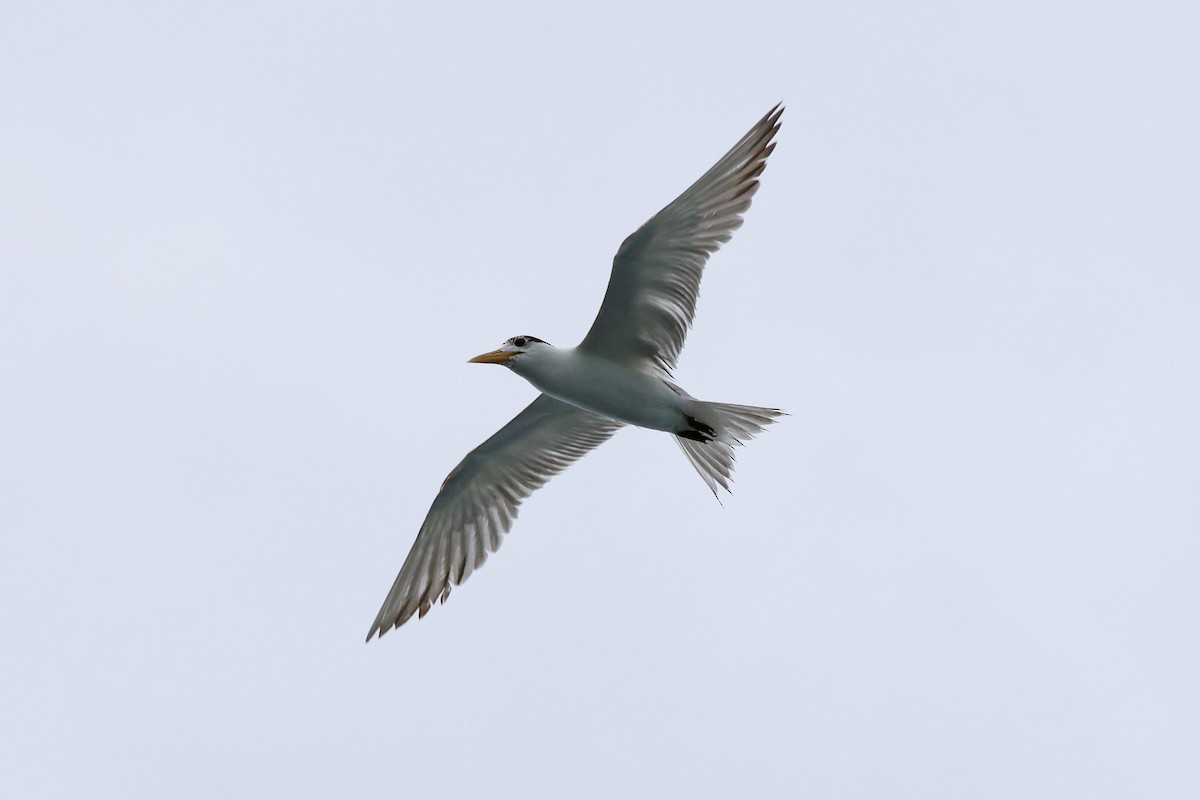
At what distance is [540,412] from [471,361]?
1.17 m

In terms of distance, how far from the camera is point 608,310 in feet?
37.3

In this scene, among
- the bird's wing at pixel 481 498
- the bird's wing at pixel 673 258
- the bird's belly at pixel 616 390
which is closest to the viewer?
the bird's wing at pixel 673 258

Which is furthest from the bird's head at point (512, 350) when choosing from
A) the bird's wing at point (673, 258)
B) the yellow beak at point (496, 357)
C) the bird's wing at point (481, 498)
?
the bird's wing at point (481, 498)

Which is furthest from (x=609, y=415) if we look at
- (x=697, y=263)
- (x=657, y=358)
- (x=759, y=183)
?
(x=759, y=183)

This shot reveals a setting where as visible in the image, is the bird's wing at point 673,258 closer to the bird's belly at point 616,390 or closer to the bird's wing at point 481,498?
the bird's belly at point 616,390

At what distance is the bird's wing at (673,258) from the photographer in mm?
11000

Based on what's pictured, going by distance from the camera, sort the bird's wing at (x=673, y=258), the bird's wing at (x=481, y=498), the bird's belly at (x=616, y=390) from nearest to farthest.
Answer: the bird's wing at (x=673, y=258) → the bird's belly at (x=616, y=390) → the bird's wing at (x=481, y=498)

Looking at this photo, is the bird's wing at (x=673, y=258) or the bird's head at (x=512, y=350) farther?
the bird's head at (x=512, y=350)

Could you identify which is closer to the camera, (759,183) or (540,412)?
(759,183)

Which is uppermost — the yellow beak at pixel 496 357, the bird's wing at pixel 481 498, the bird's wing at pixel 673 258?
the bird's wing at pixel 673 258

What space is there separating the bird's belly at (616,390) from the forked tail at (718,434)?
0.56 feet

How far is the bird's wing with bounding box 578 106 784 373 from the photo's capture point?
1100 cm

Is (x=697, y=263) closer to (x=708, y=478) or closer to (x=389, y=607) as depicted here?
(x=708, y=478)

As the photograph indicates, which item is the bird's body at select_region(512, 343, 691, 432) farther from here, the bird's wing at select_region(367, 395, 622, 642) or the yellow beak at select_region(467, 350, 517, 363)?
the bird's wing at select_region(367, 395, 622, 642)
